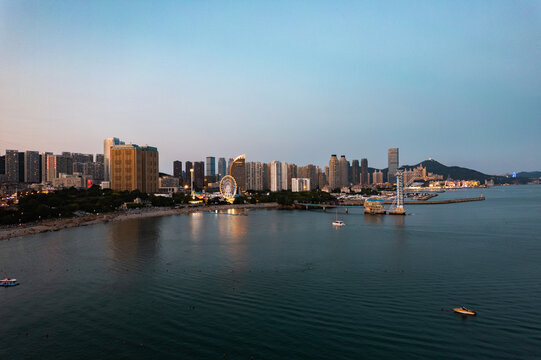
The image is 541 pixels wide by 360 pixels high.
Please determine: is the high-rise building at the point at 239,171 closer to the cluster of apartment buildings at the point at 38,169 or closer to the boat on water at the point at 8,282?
the cluster of apartment buildings at the point at 38,169

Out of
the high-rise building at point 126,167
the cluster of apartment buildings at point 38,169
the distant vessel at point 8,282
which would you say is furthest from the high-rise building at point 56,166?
the distant vessel at point 8,282

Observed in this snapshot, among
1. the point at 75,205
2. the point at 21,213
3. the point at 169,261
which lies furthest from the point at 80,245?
the point at 75,205

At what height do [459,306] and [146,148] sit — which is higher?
[146,148]

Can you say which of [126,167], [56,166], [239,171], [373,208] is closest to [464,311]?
[373,208]

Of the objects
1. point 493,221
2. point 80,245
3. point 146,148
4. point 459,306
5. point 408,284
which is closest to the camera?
point 459,306

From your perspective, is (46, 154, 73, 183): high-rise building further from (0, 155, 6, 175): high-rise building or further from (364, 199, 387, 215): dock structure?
(364, 199, 387, 215): dock structure

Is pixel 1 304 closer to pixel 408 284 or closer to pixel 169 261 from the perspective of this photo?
pixel 169 261

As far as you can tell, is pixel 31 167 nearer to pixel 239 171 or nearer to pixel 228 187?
pixel 239 171
